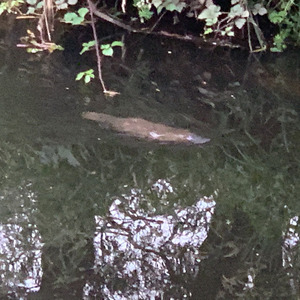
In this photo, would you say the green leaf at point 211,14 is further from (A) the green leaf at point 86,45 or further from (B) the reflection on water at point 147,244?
(B) the reflection on water at point 147,244

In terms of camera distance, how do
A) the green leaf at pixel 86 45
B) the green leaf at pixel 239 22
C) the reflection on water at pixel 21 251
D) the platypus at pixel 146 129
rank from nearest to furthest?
the reflection on water at pixel 21 251, the platypus at pixel 146 129, the green leaf at pixel 86 45, the green leaf at pixel 239 22

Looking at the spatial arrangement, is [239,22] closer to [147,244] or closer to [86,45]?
[86,45]

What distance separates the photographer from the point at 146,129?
6.67 feet

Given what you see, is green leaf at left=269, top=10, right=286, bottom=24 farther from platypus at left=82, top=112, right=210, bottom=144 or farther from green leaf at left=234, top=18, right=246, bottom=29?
platypus at left=82, top=112, right=210, bottom=144

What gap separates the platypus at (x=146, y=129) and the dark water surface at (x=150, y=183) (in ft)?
0.12

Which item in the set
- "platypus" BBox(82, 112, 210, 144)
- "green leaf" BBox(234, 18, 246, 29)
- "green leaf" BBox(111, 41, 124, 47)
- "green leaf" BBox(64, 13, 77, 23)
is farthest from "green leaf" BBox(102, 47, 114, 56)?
"green leaf" BBox(234, 18, 246, 29)

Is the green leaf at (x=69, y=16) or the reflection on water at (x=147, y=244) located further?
the green leaf at (x=69, y=16)

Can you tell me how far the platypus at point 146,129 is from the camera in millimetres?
2002

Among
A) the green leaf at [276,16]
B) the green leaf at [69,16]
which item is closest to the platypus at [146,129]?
the green leaf at [69,16]

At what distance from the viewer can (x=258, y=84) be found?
7.89ft

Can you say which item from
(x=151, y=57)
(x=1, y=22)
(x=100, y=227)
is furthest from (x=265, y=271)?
(x=1, y=22)

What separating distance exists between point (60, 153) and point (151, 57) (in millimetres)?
949

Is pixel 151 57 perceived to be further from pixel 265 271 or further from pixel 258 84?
pixel 265 271

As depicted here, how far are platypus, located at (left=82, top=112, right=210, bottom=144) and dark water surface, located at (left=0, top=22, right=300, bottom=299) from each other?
4cm
